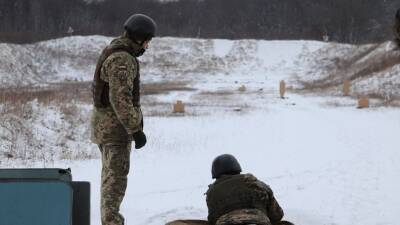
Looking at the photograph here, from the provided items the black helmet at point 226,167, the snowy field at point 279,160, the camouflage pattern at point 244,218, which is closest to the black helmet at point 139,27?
the black helmet at point 226,167

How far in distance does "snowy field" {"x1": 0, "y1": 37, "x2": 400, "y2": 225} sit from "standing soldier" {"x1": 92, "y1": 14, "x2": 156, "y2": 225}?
4.50 feet

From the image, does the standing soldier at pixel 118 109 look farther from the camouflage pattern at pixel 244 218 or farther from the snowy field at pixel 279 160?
the snowy field at pixel 279 160

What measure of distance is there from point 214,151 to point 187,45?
4572 cm

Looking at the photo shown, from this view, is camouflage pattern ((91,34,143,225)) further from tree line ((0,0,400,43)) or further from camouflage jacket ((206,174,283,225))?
tree line ((0,0,400,43))

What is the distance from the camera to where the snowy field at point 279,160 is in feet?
20.6

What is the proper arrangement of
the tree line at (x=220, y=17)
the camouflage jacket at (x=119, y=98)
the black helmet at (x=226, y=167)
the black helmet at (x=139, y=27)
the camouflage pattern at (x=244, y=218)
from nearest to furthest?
the camouflage pattern at (x=244, y=218), the black helmet at (x=226, y=167), the camouflage jacket at (x=119, y=98), the black helmet at (x=139, y=27), the tree line at (x=220, y=17)

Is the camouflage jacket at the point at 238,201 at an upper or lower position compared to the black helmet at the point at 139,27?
lower

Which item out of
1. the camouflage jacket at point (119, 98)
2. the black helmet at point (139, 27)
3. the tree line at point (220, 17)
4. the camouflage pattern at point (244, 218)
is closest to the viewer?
the camouflage pattern at point (244, 218)

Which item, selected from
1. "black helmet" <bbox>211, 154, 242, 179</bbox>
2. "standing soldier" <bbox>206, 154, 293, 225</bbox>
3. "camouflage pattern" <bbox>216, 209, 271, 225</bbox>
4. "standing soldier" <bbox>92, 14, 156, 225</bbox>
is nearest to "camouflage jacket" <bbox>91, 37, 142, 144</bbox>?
"standing soldier" <bbox>92, 14, 156, 225</bbox>

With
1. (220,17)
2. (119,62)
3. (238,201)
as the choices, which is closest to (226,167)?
(238,201)

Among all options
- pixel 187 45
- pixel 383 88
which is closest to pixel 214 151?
pixel 383 88

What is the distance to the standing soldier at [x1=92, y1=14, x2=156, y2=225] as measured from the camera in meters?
4.09

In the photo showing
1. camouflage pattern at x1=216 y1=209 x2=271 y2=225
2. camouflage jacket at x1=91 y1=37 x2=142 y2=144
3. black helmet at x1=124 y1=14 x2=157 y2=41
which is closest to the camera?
camouflage pattern at x1=216 y1=209 x2=271 y2=225

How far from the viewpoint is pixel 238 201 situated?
3.44 meters
